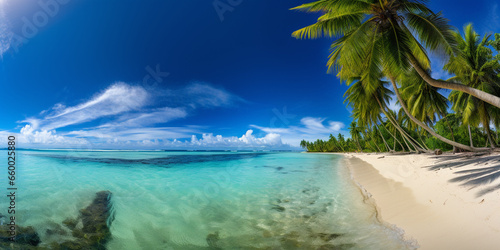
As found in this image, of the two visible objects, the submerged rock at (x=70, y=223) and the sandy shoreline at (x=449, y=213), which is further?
the submerged rock at (x=70, y=223)

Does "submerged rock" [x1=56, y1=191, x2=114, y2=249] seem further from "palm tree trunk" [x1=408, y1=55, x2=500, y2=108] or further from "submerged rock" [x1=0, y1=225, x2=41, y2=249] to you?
"palm tree trunk" [x1=408, y1=55, x2=500, y2=108]

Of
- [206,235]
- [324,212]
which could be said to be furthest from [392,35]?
[206,235]

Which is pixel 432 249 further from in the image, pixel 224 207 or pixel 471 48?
pixel 471 48

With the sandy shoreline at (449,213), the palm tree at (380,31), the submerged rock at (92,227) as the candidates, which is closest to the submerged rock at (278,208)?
the sandy shoreline at (449,213)

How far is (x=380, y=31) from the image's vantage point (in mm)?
7766

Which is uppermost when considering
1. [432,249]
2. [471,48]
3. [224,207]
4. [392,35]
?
[471,48]

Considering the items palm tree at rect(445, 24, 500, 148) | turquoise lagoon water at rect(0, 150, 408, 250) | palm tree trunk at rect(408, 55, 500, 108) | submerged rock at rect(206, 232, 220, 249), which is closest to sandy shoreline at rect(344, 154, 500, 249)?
turquoise lagoon water at rect(0, 150, 408, 250)

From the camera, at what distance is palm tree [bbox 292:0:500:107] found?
6.91 metres

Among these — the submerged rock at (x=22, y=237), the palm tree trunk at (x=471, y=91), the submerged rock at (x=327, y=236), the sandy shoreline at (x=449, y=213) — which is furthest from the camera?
the palm tree trunk at (x=471, y=91)

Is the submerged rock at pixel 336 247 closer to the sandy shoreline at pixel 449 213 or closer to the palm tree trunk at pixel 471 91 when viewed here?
the sandy shoreline at pixel 449 213

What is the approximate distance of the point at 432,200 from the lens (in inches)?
156

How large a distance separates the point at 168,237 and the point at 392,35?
9.62 meters

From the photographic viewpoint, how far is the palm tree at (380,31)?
691 cm

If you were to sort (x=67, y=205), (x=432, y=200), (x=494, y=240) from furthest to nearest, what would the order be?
(x=67, y=205), (x=432, y=200), (x=494, y=240)
